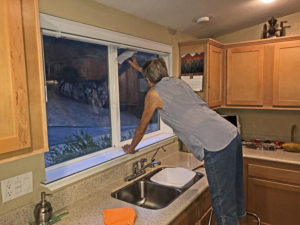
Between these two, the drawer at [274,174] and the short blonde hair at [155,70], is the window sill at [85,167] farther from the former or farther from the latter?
the drawer at [274,174]

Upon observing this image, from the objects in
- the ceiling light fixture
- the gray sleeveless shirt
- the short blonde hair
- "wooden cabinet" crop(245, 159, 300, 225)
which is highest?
the ceiling light fixture

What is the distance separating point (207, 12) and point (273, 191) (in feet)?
6.27

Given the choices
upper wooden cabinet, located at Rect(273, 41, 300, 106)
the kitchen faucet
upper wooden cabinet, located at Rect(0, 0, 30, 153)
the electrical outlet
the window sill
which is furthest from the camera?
upper wooden cabinet, located at Rect(273, 41, 300, 106)

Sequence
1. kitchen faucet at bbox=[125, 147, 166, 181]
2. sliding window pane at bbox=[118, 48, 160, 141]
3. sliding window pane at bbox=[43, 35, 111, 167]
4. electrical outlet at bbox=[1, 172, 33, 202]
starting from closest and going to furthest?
electrical outlet at bbox=[1, 172, 33, 202], sliding window pane at bbox=[43, 35, 111, 167], kitchen faucet at bbox=[125, 147, 166, 181], sliding window pane at bbox=[118, 48, 160, 141]

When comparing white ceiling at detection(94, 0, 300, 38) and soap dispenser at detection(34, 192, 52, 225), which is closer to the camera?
soap dispenser at detection(34, 192, 52, 225)

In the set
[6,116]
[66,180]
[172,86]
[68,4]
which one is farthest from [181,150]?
[6,116]

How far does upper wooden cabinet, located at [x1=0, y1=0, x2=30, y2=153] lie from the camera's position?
31.7 inches

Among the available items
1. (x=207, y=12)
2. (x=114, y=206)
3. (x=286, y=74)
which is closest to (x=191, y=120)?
(x=114, y=206)

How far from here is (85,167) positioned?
1.61m

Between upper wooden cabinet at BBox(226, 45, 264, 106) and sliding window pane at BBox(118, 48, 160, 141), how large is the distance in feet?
3.40

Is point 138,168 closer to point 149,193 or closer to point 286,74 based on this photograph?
point 149,193

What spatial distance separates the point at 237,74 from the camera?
9.24ft

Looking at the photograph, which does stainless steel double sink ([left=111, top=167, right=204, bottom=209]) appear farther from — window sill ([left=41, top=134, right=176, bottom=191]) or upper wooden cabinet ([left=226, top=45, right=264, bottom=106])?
upper wooden cabinet ([left=226, top=45, right=264, bottom=106])

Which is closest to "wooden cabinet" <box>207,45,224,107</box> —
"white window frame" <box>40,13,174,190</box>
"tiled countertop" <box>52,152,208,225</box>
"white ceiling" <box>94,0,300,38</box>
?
"white ceiling" <box>94,0,300,38</box>
